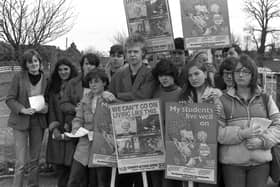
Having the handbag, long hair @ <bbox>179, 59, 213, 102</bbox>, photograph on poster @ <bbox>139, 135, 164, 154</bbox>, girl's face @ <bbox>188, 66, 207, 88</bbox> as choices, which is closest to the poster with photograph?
photograph on poster @ <bbox>139, 135, 164, 154</bbox>

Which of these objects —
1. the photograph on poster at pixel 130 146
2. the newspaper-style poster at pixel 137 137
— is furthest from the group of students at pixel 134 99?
the photograph on poster at pixel 130 146

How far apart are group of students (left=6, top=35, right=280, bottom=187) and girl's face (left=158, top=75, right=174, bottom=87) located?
1 centimetres

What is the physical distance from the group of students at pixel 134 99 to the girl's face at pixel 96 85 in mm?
12

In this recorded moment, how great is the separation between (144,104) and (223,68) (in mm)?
952

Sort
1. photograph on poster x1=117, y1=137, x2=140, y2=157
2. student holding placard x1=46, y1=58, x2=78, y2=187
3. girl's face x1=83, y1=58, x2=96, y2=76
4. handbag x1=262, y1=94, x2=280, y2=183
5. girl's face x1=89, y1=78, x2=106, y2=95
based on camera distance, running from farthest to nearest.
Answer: girl's face x1=83, y1=58, x2=96, y2=76
student holding placard x1=46, y1=58, x2=78, y2=187
girl's face x1=89, y1=78, x2=106, y2=95
photograph on poster x1=117, y1=137, x2=140, y2=157
handbag x1=262, y1=94, x2=280, y2=183

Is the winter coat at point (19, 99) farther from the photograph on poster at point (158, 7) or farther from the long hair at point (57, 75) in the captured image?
the photograph on poster at point (158, 7)

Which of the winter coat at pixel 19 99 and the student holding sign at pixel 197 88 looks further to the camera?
the winter coat at pixel 19 99

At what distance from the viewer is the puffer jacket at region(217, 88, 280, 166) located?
146 inches

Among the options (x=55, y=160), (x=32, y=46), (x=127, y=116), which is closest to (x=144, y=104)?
(x=127, y=116)

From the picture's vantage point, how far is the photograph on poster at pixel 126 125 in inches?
172

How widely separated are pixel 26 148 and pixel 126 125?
1.92m

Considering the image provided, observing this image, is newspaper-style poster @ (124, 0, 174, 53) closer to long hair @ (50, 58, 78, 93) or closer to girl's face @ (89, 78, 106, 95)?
girl's face @ (89, 78, 106, 95)

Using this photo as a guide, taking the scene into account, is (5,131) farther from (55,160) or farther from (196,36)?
(196,36)

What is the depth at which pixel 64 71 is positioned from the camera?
556 centimetres
